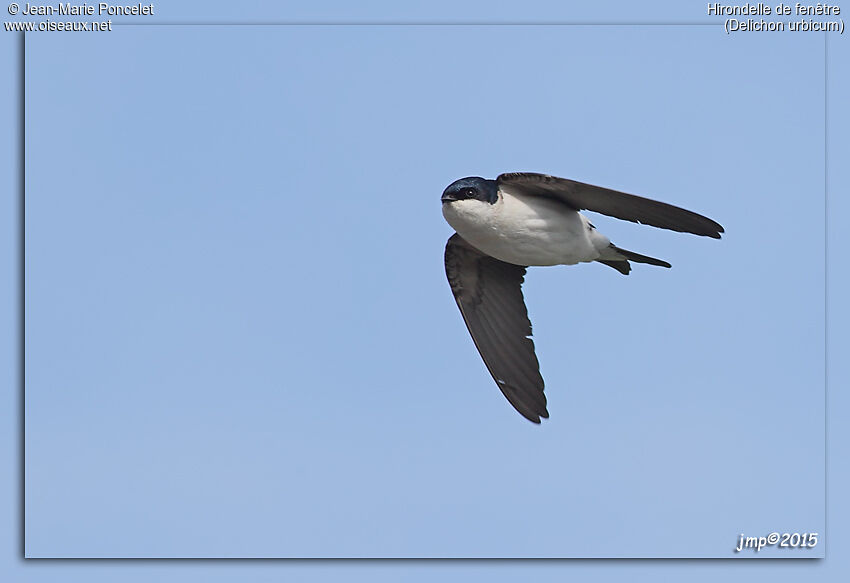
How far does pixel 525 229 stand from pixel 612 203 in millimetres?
633

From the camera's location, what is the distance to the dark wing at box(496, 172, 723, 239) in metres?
8.42

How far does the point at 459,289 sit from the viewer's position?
10.4m

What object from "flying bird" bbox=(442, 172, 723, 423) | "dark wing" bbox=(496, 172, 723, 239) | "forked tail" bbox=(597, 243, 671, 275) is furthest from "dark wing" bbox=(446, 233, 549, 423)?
"dark wing" bbox=(496, 172, 723, 239)

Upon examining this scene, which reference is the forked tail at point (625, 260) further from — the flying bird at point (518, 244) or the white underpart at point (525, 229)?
the white underpart at point (525, 229)

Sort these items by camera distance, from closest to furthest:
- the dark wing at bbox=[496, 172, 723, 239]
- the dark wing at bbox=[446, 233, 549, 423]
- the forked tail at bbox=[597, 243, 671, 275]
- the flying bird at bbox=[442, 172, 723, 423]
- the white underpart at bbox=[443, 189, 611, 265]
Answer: the dark wing at bbox=[496, 172, 723, 239]
the flying bird at bbox=[442, 172, 723, 423]
the white underpart at bbox=[443, 189, 611, 265]
the forked tail at bbox=[597, 243, 671, 275]
the dark wing at bbox=[446, 233, 549, 423]

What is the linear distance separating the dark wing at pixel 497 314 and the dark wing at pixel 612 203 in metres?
1.18

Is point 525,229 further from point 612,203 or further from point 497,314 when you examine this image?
point 497,314

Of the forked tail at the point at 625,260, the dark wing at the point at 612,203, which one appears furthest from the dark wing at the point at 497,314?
the dark wing at the point at 612,203

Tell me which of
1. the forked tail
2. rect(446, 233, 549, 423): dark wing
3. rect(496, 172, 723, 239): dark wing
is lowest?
rect(446, 233, 549, 423): dark wing

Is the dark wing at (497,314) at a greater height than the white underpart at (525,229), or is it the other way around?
the white underpart at (525,229)

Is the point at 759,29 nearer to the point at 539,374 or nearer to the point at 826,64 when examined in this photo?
the point at 826,64

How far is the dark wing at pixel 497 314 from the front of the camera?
9938 millimetres

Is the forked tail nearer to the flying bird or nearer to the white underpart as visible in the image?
the flying bird

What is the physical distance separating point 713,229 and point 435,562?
9.23 ft
